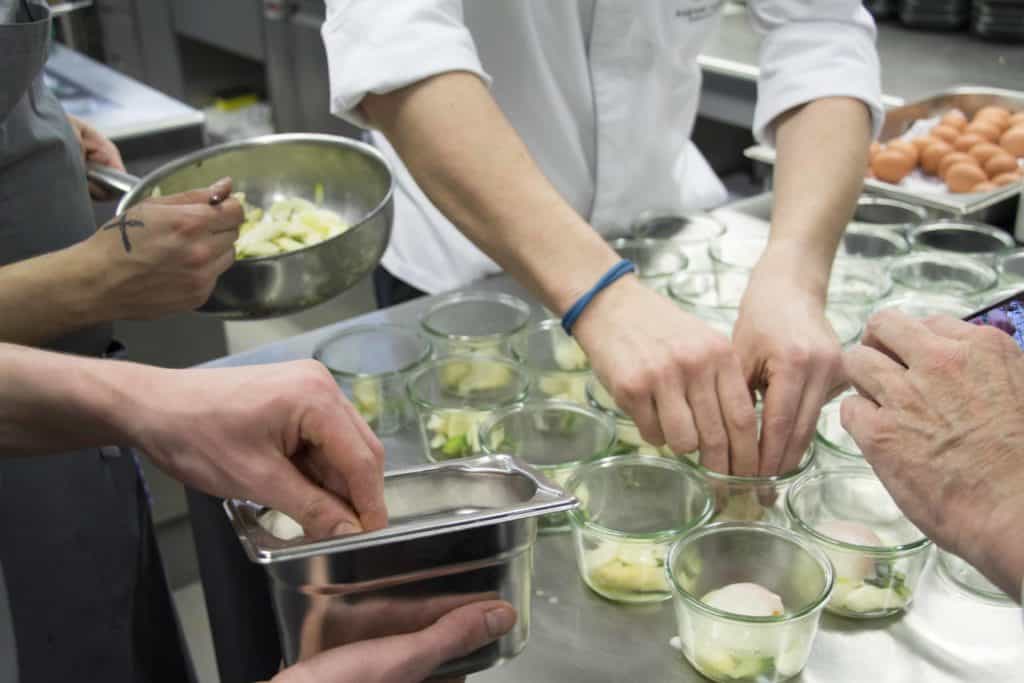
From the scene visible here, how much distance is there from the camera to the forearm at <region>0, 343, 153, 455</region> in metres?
0.74

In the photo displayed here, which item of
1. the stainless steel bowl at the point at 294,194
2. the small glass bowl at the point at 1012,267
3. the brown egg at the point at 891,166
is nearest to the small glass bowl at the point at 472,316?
the stainless steel bowl at the point at 294,194

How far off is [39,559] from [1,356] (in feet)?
1.90

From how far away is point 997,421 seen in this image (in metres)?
0.68

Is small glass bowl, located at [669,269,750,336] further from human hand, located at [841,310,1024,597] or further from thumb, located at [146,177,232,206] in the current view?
thumb, located at [146,177,232,206]

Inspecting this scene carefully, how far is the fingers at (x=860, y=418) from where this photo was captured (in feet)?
2.42

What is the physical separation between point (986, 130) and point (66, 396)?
1598 millimetres

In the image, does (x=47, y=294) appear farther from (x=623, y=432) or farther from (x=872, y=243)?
(x=872, y=243)

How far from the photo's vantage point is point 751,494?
90 cm

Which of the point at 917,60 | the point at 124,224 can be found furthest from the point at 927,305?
the point at 917,60

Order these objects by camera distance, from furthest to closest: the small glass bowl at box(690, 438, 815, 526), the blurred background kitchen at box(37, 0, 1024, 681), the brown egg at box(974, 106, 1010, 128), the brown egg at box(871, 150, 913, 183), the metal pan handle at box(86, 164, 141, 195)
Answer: the blurred background kitchen at box(37, 0, 1024, 681) < the brown egg at box(974, 106, 1010, 128) < the brown egg at box(871, 150, 913, 183) < the metal pan handle at box(86, 164, 141, 195) < the small glass bowl at box(690, 438, 815, 526)

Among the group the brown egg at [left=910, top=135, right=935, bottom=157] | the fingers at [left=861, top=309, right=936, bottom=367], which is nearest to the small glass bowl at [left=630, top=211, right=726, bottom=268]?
the brown egg at [left=910, top=135, right=935, bottom=157]

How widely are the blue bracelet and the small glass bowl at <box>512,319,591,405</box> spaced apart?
8cm

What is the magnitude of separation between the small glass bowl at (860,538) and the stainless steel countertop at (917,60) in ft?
4.69

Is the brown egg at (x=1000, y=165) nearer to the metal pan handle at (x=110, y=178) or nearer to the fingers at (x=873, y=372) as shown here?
the fingers at (x=873, y=372)
